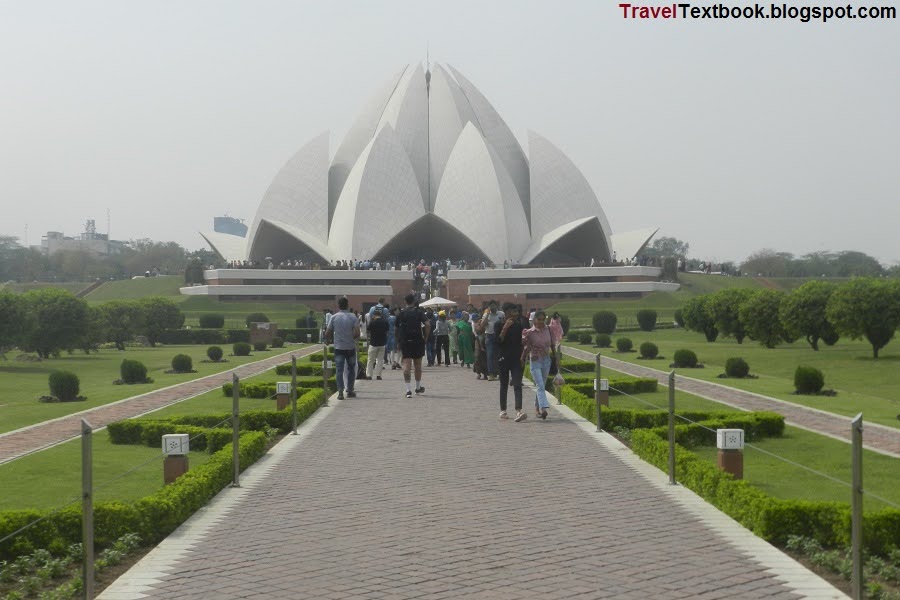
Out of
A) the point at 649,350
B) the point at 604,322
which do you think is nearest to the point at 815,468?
the point at 649,350

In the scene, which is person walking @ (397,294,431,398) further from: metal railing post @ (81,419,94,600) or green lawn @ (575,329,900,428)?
metal railing post @ (81,419,94,600)

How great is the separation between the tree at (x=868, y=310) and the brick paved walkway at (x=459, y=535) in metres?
13.9

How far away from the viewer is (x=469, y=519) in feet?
17.8

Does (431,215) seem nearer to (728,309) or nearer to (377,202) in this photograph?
(377,202)

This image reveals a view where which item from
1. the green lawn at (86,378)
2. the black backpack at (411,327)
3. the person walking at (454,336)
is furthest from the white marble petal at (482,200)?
the black backpack at (411,327)

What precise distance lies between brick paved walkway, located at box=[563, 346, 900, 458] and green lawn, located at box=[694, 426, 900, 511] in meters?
0.28

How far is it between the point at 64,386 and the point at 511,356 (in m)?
6.64

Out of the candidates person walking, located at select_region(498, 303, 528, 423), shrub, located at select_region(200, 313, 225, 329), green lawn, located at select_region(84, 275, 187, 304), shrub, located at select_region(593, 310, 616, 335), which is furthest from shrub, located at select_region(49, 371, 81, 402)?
green lawn, located at select_region(84, 275, 187, 304)

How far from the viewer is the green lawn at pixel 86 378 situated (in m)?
12.7

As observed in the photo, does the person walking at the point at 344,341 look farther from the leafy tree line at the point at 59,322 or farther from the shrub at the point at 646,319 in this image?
the shrub at the point at 646,319

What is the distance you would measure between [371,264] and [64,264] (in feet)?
171

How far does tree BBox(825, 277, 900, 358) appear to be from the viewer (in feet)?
67.5

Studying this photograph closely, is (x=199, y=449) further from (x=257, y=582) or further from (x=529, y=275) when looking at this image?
(x=529, y=275)

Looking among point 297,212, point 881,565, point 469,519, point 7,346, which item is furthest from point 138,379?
→ point 297,212
